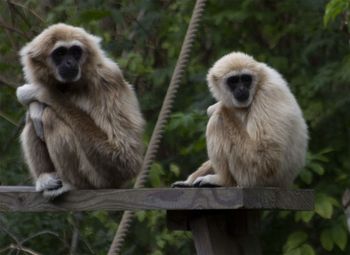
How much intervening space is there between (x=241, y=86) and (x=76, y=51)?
123 cm

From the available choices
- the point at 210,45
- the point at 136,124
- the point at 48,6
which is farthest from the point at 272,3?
the point at 136,124

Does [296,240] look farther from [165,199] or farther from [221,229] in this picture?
[165,199]

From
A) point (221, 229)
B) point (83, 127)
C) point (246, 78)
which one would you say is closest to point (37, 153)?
point (83, 127)

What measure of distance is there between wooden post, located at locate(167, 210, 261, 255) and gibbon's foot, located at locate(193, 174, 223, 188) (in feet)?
1.08

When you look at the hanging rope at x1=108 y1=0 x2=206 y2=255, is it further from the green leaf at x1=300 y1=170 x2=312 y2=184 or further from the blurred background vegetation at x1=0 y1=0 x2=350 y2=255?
the green leaf at x1=300 y1=170 x2=312 y2=184

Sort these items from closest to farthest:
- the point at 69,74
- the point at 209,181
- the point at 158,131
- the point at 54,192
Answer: the point at 54,192 → the point at 209,181 → the point at 69,74 → the point at 158,131

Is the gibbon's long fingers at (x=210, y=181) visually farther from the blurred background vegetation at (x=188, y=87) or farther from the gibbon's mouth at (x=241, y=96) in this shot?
the blurred background vegetation at (x=188, y=87)

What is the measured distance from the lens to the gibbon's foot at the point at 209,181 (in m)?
7.38

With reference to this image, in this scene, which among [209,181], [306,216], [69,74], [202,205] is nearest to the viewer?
[202,205]

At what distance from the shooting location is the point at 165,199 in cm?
659

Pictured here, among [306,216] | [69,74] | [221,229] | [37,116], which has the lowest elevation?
[306,216]

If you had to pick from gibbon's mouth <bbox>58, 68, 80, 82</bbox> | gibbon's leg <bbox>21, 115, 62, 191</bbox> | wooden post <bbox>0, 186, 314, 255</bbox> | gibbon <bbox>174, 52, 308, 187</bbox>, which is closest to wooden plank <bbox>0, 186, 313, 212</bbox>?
wooden post <bbox>0, 186, 314, 255</bbox>

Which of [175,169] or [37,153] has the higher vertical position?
[37,153]

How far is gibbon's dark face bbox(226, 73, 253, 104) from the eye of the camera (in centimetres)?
751
